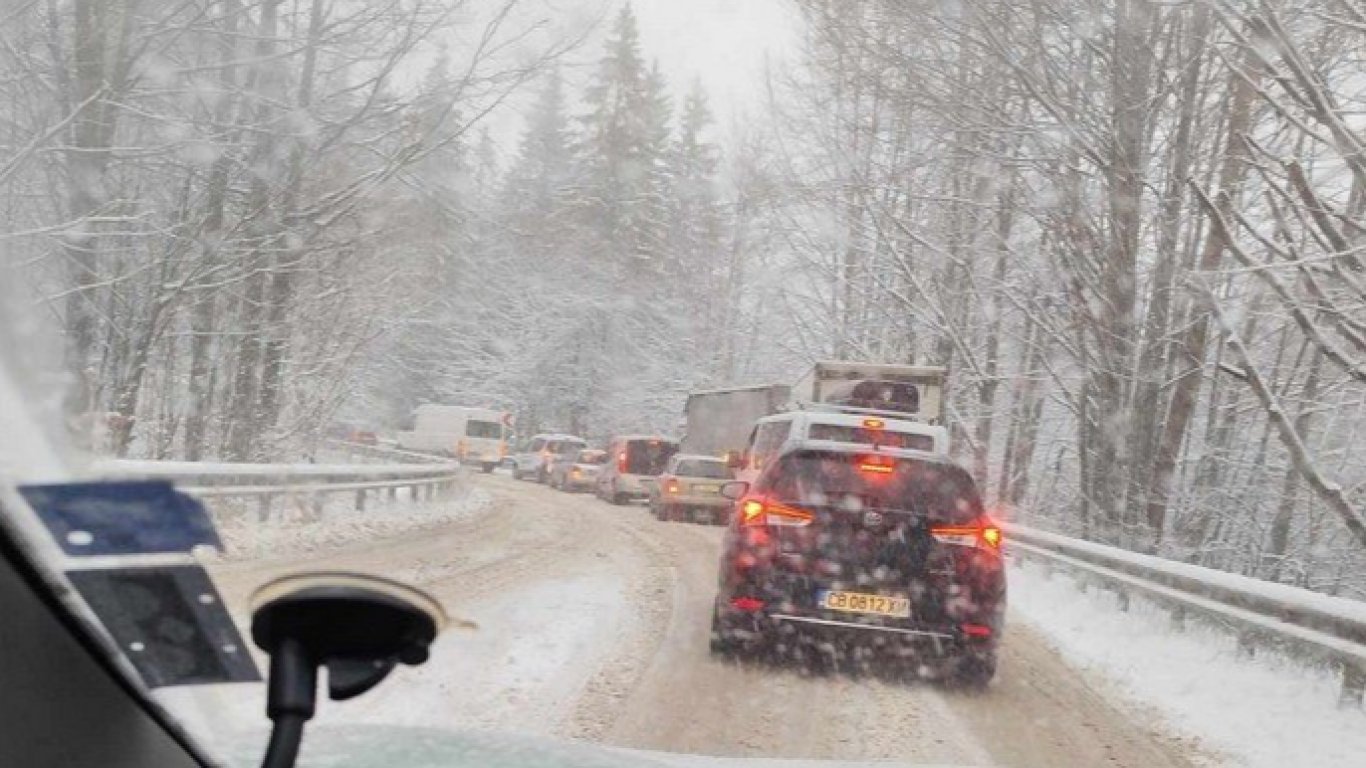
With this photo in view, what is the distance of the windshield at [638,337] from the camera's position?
248 cm

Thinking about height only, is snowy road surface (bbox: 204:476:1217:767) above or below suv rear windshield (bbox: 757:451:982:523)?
below

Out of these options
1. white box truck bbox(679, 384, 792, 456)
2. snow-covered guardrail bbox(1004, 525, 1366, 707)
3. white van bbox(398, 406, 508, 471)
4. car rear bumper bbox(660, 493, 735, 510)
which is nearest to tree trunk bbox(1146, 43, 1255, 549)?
snow-covered guardrail bbox(1004, 525, 1366, 707)

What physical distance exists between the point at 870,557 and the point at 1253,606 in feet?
9.42

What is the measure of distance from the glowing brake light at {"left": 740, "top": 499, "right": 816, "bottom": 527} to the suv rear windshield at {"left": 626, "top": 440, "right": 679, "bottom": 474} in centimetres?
1843

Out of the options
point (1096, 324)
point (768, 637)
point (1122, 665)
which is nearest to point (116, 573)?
point (768, 637)

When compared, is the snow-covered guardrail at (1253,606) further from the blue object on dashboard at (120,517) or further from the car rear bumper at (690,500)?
the car rear bumper at (690,500)

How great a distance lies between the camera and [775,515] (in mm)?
7387

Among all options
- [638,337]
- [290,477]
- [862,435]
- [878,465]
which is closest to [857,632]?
[878,465]

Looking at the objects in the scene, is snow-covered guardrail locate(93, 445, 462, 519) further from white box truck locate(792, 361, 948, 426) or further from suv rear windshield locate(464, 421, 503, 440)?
white box truck locate(792, 361, 948, 426)

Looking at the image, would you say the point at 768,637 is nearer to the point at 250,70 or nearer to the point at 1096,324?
the point at 250,70

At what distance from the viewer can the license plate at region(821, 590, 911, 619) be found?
7.28m

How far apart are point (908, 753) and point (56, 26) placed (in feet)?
14.7

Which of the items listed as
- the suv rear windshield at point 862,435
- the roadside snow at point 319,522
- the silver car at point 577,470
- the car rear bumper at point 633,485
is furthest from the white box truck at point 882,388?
the suv rear windshield at point 862,435

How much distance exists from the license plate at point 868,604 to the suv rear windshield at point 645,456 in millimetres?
18579
